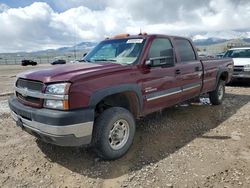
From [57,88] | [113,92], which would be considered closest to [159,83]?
[113,92]

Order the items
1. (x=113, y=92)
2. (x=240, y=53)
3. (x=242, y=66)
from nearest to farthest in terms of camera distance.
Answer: (x=113, y=92), (x=242, y=66), (x=240, y=53)

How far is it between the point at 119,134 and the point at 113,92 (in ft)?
2.28

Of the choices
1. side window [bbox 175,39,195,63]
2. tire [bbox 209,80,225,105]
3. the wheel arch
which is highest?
side window [bbox 175,39,195,63]

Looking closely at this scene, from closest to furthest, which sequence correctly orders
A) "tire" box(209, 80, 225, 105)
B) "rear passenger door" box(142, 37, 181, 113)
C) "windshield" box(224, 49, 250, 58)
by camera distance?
"rear passenger door" box(142, 37, 181, 113) < "tire" box(209, 80, 225, 105) < "windshield" box(224, 49, 250, 58)

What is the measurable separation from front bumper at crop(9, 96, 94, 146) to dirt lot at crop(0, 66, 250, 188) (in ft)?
1.82

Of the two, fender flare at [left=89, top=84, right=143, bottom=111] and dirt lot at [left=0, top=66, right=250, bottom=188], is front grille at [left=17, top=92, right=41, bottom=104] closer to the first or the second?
fender flare at [left=89, top=84, right=143, bottom=111]

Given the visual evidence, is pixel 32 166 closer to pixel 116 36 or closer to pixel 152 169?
pixel 152 169

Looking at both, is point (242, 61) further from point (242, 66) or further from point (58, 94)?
point (58, 94)

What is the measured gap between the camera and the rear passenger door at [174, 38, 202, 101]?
5330 millimetres

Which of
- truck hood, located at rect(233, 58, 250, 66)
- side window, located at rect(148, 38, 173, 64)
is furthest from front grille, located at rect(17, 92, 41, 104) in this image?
truck hood, located at rect(233, 58, 250, 66)

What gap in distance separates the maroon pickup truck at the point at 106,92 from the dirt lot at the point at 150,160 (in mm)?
368

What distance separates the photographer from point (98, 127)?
364cm

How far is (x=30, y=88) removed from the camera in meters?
3.71

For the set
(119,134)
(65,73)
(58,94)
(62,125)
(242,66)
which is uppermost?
(65,73)
